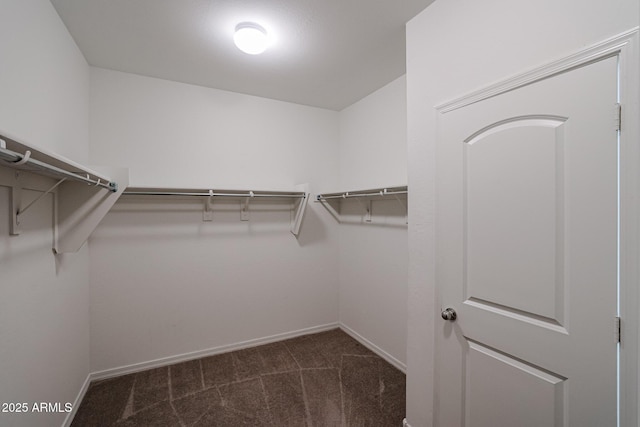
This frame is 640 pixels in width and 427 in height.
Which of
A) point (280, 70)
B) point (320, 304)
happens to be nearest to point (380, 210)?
point (320, 304)

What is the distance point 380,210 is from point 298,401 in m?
1.76

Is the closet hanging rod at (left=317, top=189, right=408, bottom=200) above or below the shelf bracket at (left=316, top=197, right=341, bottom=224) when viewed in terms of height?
above

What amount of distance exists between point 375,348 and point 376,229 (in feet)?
3.92

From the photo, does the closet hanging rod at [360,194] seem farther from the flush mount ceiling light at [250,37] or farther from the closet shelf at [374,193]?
the flush mount ceiling light at [250,37]

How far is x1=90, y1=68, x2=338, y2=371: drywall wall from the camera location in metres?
2.36

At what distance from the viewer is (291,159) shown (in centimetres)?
311

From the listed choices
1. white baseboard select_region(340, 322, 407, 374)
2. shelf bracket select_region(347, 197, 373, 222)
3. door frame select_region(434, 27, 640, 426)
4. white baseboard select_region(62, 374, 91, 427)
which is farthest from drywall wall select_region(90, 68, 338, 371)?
door frame select_region(434, 27, 640, 426)

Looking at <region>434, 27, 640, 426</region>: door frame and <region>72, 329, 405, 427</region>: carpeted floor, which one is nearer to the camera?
<region>434, 27, 640, 426</region>: door frame

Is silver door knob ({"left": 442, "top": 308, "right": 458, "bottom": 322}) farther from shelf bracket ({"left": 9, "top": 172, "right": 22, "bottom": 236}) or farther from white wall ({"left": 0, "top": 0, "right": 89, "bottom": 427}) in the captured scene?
shelf bracket ({"left": 9, "top": 172, "right": 22, "bottom": 236})

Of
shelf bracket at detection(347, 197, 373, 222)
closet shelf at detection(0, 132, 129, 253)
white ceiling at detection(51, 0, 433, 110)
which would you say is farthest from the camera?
shelf bracket at detection(347, 197, 373, 222)

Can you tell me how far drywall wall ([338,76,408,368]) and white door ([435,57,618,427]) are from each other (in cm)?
98

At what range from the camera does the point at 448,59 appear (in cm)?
→ 150

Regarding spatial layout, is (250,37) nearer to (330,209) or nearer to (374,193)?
(374,193)

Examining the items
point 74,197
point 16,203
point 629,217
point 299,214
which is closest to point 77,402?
point 74,197
